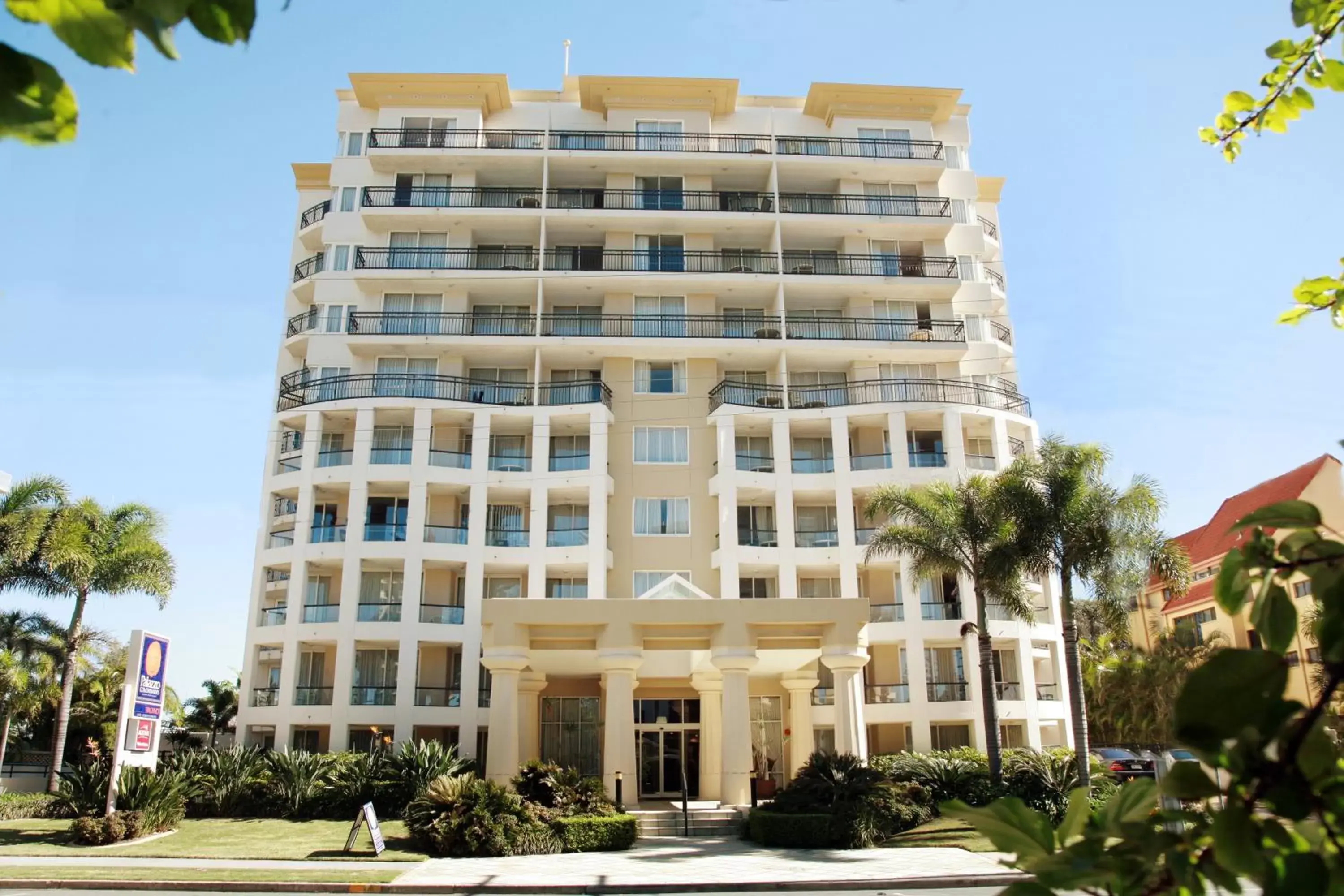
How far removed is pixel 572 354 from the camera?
43.4m

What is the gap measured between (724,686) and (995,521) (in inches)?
377

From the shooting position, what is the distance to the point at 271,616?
3891 centimetres

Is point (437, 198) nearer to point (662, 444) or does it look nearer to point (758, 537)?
point (662, 444)

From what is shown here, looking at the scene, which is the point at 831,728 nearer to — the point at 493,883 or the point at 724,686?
the point at 724,686

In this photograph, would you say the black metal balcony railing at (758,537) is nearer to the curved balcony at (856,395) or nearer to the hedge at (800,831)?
the curved balcony at (856,395)

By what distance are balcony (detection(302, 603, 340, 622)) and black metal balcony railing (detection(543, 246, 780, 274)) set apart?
16.4m

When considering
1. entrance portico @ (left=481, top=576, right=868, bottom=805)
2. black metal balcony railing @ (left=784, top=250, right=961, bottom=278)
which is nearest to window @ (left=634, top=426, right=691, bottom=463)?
black metal balcony railing @ (left=784, top=250, right=961, bottom=278)

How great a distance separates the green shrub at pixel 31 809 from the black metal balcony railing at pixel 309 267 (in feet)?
80.7

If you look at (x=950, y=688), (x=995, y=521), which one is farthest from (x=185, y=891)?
(x=950, y=688)

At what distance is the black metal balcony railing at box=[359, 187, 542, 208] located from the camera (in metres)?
44.6

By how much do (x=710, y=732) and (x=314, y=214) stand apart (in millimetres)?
30915

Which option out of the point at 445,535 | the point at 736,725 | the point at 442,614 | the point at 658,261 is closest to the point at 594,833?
the point at 736,725

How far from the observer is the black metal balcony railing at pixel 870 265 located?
4516cm

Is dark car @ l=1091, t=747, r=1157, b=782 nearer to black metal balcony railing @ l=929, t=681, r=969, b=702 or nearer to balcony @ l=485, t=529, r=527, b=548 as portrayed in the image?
black metal balcony railing @ l=929, t=681, r=969, b=702
